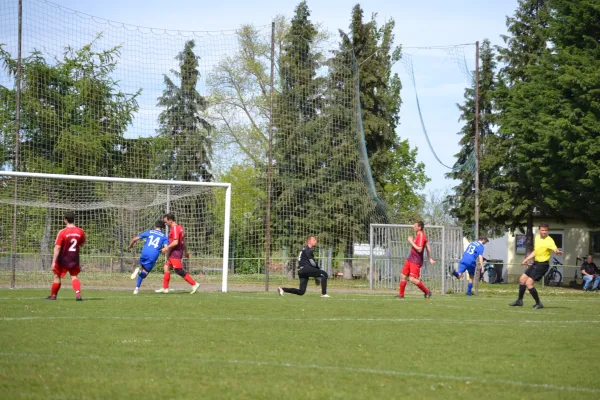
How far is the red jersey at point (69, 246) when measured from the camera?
1641cm

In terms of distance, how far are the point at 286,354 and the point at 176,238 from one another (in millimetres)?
11523

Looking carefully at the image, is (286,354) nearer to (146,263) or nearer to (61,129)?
(146,263)

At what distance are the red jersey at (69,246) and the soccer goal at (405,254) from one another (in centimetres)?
1374

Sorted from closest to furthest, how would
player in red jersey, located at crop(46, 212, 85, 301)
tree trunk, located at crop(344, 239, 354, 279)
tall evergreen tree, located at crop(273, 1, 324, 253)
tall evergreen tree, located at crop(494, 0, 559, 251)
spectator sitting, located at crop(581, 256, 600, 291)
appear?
1. player in red jersey, located at crop(46, 212, 85, 301)
2. tall evergreen tree, located at crop(273, 1, 324, 253)
3. tree trunk, located at crop(344, 239, 354, 279)
4. spectator sitting, located at crop(581, 256, 600, 291)
5. tall evergreen tree, located at crop(494, 0, 559, 251)

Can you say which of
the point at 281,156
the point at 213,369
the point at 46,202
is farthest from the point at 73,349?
the point at 281,156

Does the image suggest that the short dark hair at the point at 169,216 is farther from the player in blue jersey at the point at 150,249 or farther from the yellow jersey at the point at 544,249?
the yellow jersey at the point at 544,249

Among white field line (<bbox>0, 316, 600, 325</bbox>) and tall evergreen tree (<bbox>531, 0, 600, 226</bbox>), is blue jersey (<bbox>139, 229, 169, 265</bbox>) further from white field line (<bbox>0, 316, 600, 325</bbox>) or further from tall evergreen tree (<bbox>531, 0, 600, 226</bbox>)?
tall evergreen tree (<bbox>531, 0, 600, 226</bbox>)

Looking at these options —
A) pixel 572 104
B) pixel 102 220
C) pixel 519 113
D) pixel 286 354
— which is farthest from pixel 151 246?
pixel 519 113

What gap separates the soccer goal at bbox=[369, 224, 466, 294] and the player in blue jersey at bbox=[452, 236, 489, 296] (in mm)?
1452

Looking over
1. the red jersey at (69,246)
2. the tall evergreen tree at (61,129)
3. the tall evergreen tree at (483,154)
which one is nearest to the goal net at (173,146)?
the tall evergreen tree at (61,129)

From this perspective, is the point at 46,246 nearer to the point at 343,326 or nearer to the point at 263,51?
the point at 343,326

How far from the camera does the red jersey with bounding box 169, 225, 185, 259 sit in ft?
65.5

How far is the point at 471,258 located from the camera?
26516 mm

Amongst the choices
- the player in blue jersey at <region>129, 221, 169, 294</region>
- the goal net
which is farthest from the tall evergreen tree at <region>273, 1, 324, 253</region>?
the player in blue jersey at <region>129, 221, 169, 294</region>
